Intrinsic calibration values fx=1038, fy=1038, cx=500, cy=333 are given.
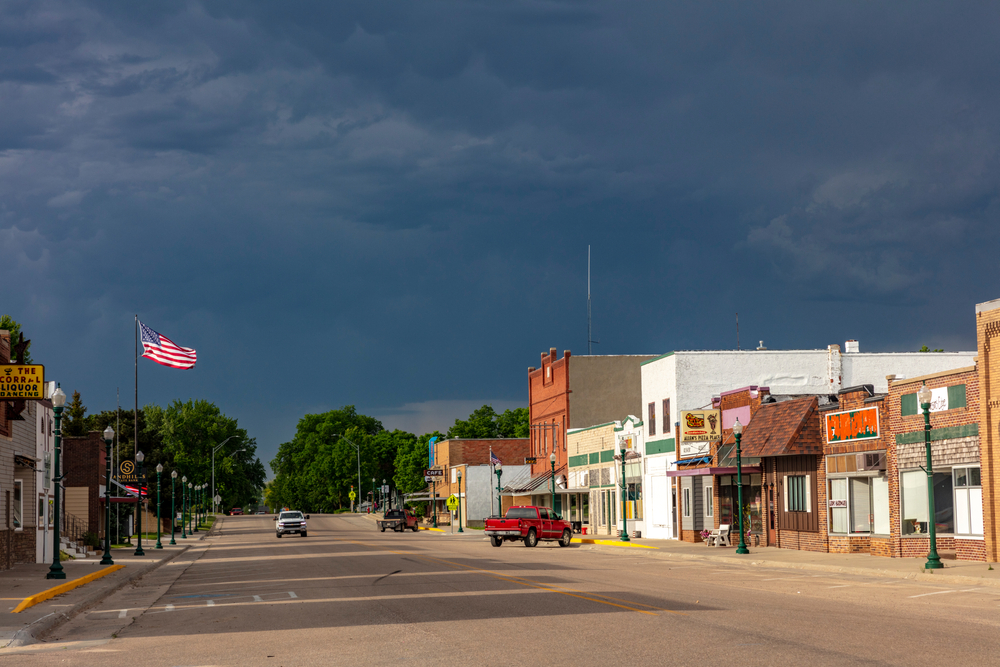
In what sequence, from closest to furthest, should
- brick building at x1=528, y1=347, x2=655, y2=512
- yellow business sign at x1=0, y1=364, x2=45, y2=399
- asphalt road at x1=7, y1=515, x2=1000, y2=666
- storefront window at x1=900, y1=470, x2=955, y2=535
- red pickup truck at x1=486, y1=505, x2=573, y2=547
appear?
asphalt road at x1=7, y1=515, x2=1000, y2=666, yellow business sign at x1=0, y1=364, x2=45, y2=399, storefront window at x1=900, y1=470, x2=955, y2=535, red pickup truck at x1=486, y1=505, x2=573, y2=547, brick building at x1=528, y1=347, x2=655, y2=512

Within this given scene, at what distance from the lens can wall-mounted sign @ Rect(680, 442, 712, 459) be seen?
45.7 metres

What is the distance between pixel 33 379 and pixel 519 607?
50.1ft

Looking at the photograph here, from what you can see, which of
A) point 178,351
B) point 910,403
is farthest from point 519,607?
point 178,351

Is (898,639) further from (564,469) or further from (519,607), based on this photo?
(564,469)

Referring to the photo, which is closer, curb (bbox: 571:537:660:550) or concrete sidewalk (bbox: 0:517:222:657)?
concrete sidewalk (bbox: 0:517:222:657)

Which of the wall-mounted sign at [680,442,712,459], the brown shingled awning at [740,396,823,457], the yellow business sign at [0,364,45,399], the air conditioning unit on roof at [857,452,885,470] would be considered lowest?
the air conditioning unit on roof at [857,452,885,470]

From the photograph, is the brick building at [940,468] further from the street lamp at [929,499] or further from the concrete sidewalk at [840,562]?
the street lamp at [929,499]

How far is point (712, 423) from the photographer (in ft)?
146

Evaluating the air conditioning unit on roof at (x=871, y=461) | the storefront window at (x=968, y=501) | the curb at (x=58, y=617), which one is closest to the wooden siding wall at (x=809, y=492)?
Result: the air conditioning unit on roof at (x=871, y=461)

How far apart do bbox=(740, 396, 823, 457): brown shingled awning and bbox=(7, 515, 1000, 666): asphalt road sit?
9368mm

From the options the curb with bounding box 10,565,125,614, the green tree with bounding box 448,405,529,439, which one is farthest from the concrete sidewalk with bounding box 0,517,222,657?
the green tree with bounding box 448,405,529,439

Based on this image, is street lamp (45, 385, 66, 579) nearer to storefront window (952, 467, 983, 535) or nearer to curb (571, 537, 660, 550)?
curb (571, 537, 660, 550)

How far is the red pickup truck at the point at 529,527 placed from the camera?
47.8 metres

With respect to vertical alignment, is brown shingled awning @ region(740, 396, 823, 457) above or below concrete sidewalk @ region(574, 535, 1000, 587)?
above
